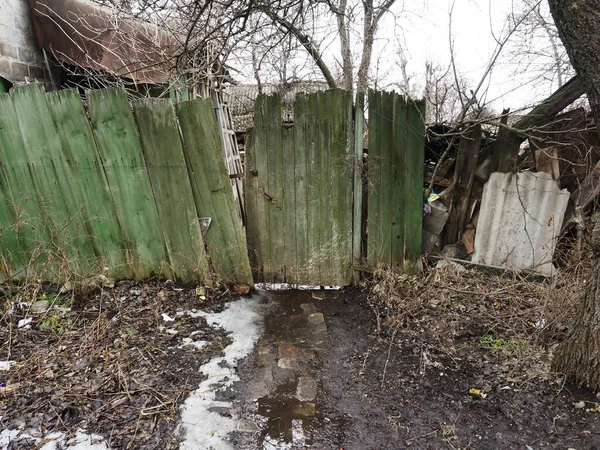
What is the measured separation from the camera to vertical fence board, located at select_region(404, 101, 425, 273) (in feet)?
11.1

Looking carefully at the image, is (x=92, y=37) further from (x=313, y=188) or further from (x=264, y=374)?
(x=264, y=374)

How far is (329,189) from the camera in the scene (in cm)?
362

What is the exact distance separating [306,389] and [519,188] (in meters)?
2.77

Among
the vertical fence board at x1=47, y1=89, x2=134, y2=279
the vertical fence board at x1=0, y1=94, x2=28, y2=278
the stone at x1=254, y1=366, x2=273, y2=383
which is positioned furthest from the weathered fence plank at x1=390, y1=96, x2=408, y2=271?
the vertical fence board at x1=0, y1=94, x2=28, y2=278

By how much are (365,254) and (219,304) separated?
1569 millimetres

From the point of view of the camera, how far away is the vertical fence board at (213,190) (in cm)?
337

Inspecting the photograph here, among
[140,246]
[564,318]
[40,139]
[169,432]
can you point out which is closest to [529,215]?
[564,318]

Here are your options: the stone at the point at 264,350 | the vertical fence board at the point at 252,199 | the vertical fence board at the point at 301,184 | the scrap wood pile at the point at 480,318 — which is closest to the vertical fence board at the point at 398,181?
the scrap wood pile at the point at 480,318

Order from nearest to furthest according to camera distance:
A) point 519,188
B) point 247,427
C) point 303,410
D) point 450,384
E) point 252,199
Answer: point 247,427 → point 303,410 → point 450,384 → point 519,188 → point 252,199

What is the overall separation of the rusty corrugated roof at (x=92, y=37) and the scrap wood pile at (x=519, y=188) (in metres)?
3.58

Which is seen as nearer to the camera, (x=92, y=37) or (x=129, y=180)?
(x=129, y=180)

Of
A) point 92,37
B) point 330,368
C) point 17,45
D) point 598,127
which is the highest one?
point 92,37

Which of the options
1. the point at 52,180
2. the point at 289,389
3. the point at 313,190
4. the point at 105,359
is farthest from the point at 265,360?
the point at 52,180

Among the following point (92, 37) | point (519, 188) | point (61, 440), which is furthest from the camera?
point (92, 37)
